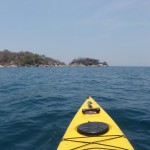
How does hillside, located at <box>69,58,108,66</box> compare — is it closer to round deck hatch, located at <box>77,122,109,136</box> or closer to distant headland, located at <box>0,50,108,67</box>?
distant headland, located at <box>0,50,108,67</box>

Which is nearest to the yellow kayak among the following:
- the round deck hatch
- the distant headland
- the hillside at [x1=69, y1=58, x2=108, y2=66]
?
the round deck hatch

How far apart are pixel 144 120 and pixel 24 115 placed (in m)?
5.49

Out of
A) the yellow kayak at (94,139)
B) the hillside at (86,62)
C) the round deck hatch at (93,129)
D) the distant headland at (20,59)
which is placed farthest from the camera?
the hillside at (86,62)

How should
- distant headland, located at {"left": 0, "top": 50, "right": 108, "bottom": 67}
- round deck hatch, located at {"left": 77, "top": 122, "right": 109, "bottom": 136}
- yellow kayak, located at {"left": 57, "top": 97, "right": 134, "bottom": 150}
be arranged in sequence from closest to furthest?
yellow kayak, located at {"left": 57, "top": 97, "right": 134, "bottom": 150}, round deck hatch, located at {"left": 77, "top": 122, "right": 109, "bottom": 136}, distant headland, located at {"left": 0, "top": 50, "right": 108, "bottom": 67}

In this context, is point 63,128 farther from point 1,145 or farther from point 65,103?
point 65,103

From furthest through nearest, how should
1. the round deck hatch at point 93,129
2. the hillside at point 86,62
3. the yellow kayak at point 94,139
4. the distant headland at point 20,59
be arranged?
the hillside at point 86,62
the distant headland at point 20,59
the round deck hatch at point 93,129
the yellow kayak at point 94,139

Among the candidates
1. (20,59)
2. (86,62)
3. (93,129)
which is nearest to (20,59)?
(20,59)

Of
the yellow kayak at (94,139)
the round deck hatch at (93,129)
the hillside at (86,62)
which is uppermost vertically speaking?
the hillside at (86,62)

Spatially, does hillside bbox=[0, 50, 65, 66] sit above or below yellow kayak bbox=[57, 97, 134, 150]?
above

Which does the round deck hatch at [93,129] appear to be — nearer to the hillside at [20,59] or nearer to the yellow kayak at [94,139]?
the yellow kayak at [94,139]

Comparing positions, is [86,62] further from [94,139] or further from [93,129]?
[94,139]

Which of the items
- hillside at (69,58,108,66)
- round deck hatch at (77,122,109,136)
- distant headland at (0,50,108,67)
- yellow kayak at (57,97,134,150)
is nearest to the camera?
yellow kayak at (57,97,134,150)

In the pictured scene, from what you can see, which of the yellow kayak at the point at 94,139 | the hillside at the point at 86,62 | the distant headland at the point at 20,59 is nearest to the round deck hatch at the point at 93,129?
the yellow kayak at the point at 94,139

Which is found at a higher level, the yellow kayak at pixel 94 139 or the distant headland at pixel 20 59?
the distant headland at pixel 20 59
